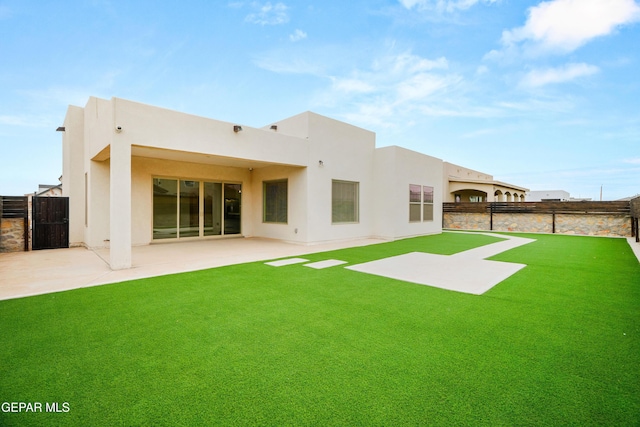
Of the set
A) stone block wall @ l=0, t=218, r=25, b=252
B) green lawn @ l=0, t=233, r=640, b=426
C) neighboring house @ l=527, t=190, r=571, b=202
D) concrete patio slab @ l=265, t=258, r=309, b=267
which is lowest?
green lawn @ l=0, t=233, r=640, b=426

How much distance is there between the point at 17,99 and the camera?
12508 mm

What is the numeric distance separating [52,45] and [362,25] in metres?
11.7

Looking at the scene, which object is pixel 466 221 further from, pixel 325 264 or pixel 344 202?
pixel 325 264

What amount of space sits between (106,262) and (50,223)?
4437mm

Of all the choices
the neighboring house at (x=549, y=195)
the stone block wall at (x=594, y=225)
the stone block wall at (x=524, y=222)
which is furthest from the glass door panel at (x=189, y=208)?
the neighboring house at (x=549, y=195)

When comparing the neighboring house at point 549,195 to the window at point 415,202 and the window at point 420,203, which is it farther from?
the window at point 415,202

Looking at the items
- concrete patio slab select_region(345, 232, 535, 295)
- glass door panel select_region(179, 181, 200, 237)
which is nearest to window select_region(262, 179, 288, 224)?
glass door panel select_region(179, 181, 200, 237)

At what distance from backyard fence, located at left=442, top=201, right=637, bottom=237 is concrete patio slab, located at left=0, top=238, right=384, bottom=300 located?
11613mm

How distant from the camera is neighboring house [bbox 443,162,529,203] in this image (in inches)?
899

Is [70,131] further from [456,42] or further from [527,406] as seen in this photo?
[456,42]

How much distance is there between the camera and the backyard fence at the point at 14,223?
340 inches

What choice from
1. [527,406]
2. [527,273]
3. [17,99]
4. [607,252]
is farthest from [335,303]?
[17,99]

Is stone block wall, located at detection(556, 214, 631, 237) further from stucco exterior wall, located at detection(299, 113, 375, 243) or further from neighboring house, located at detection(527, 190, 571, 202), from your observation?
neighboring house, located at detection(527, 190, 571, 202)

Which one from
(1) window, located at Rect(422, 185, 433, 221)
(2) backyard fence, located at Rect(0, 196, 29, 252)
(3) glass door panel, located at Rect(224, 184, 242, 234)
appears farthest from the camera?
(1) window, located at Rect(422, 185, 433, 221)
